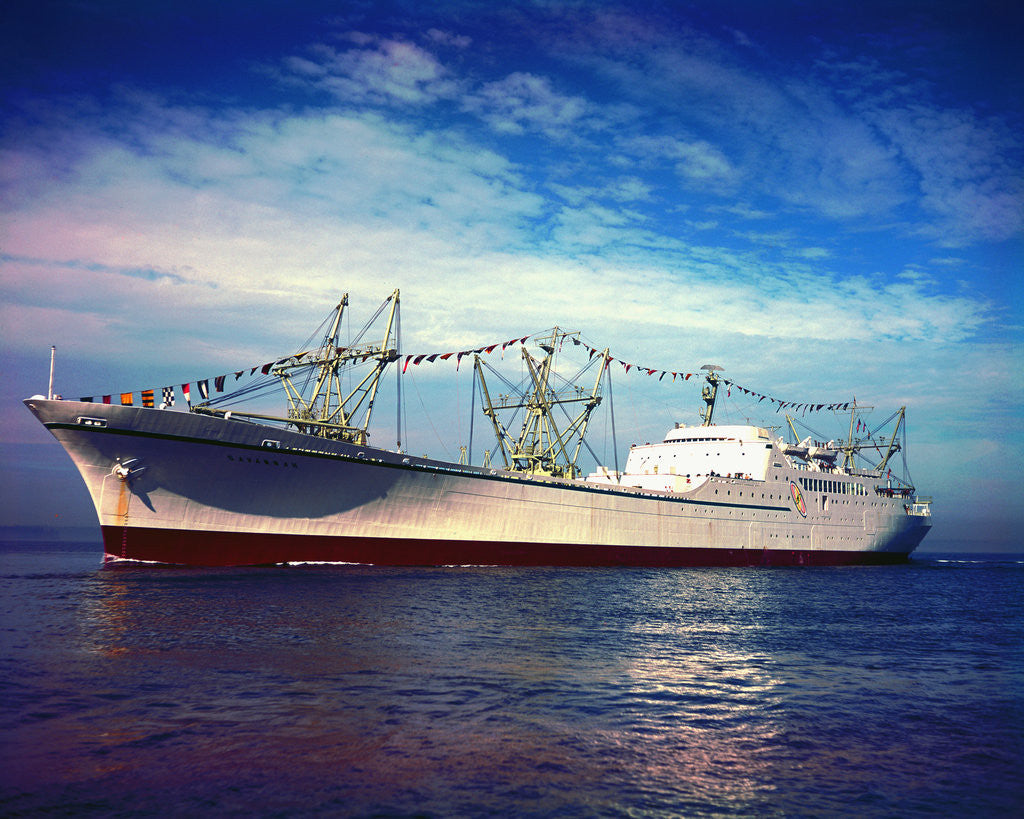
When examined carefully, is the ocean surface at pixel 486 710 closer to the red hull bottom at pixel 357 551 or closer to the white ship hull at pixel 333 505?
the red hull bottom at pixel 357 551

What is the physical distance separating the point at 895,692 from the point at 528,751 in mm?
9427

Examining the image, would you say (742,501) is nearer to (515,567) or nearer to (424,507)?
(515,567)

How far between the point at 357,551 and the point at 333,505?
2831mm

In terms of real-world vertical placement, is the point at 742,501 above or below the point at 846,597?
above

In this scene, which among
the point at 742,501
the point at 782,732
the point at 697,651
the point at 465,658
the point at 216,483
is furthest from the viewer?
the point at 742,501

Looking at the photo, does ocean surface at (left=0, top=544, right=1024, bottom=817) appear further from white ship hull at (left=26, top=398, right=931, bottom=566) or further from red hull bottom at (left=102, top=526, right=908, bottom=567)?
white ship hull at (left=26, top=398, right=931, bottom=566)

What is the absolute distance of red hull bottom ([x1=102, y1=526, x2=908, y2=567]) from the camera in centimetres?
3127

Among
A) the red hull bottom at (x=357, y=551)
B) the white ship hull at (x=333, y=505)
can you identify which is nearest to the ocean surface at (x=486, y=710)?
the red hull bottom at (x=357, y=551)

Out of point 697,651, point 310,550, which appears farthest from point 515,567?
point 697,651

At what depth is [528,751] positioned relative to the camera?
1028 cm

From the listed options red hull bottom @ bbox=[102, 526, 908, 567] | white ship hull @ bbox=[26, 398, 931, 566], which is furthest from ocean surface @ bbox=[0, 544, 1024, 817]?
white ship hull @ bbox=[26, 398, 931, 566]

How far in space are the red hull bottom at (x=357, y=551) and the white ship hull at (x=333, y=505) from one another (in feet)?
0.22

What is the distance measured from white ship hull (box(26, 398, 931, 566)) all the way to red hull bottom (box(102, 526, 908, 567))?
66 mm

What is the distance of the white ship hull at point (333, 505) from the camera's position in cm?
3019
